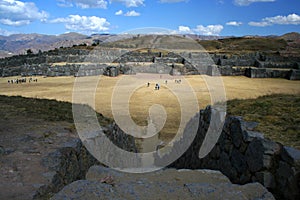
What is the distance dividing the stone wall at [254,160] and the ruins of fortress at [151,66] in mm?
29183

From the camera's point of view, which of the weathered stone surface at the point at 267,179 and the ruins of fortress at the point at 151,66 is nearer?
the weathered stone surface at the point at 267,179

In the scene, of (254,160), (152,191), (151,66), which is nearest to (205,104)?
(254,160)

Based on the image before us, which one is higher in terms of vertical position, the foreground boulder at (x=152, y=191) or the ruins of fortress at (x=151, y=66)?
the ruins of fortress at (x=151, y=66)

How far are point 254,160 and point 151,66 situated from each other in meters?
36.1

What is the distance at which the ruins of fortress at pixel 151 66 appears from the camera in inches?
1398

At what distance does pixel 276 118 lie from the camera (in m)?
6.48

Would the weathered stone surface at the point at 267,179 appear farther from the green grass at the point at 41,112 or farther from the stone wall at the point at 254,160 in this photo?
the green grass at the point at 41,112

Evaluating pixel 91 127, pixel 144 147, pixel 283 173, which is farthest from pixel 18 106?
pixel 283 173

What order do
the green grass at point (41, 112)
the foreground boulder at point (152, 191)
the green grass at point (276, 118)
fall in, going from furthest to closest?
the green grass at point (41, 112) → the green grass at point (276, 118) → the foreground boulder at point (152, 191)

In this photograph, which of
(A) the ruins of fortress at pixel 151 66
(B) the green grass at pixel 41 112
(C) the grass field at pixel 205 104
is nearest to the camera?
(C) the grass field at pixel 205 104

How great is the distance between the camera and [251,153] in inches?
191

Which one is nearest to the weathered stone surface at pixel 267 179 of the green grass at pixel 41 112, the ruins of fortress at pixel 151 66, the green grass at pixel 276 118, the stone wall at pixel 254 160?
the stone wall at pixel 254 160

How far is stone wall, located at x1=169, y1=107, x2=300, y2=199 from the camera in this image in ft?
12.6

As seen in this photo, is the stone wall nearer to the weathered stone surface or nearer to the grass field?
the weathered stone surface
